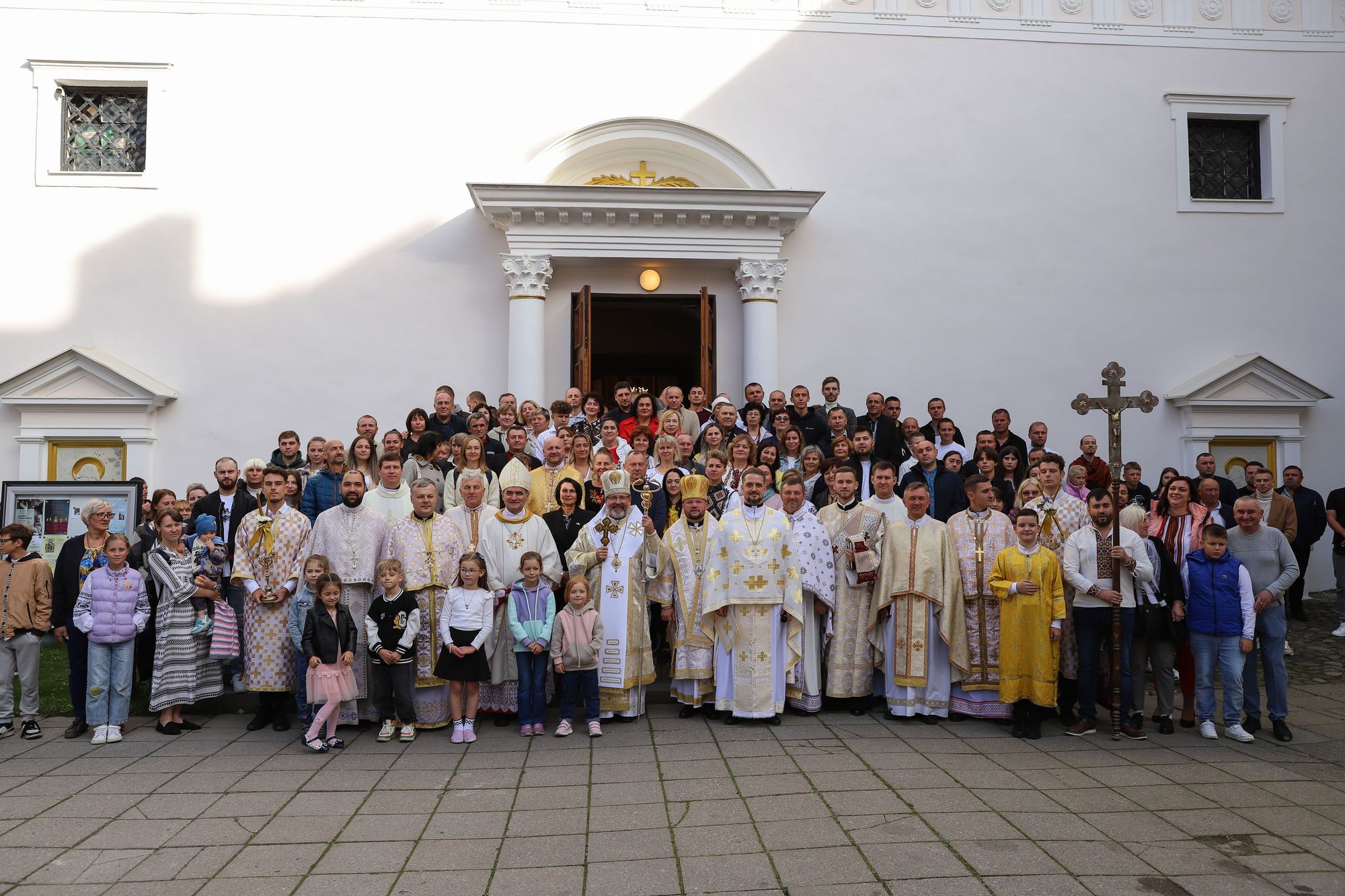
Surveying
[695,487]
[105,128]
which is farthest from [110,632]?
[105,128]

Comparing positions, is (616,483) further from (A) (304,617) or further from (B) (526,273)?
(B) (526,273)

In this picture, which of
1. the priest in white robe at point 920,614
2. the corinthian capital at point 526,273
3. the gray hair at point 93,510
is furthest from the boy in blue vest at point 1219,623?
the corinthian capital at point 526,273

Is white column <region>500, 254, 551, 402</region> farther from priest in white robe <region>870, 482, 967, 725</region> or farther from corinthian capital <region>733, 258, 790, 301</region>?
priest in white robe <region>870, 482, 967, 725</region>

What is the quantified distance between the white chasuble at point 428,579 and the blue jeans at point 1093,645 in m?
4.38

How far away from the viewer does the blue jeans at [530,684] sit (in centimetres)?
670

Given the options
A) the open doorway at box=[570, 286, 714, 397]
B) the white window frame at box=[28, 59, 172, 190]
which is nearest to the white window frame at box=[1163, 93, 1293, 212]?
the open doorway at box=[570, 286, 714, 397]


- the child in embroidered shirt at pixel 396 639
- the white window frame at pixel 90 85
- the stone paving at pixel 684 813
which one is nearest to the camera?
the stone paving at pixel 684 813

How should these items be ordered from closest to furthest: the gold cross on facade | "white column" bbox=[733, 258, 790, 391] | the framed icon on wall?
the framed icon on wall < "white column" bbox=[733, 258, 790, 391] < the gold cross on facade

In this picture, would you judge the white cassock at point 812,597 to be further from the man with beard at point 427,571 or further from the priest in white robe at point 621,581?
the man with beard at point 427,571

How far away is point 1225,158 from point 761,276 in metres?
6.67

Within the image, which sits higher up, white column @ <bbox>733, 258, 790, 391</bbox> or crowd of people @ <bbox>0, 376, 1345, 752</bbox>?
white column @ <bbox>733, 258, 790, 391</bbox>

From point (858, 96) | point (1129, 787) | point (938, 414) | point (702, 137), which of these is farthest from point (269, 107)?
point (1129, 787)

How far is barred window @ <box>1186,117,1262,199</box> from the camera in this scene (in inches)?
522

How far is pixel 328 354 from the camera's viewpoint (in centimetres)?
1195
